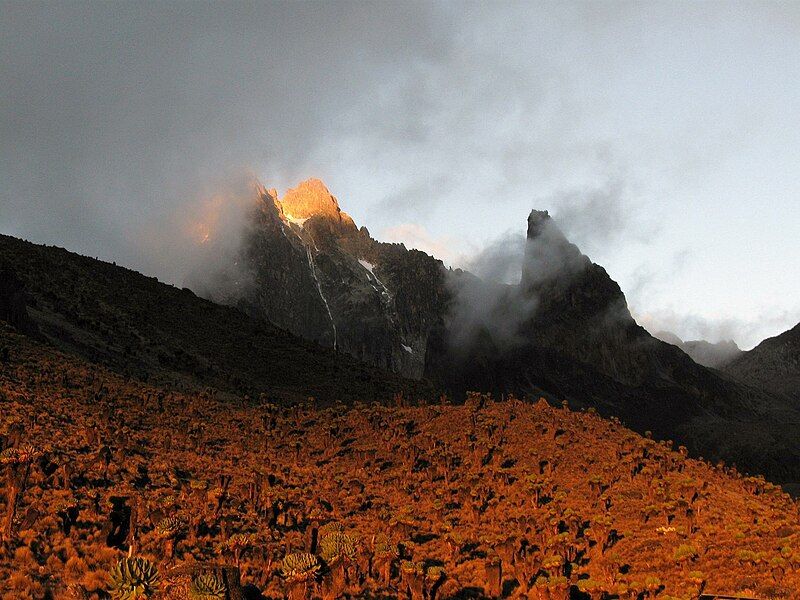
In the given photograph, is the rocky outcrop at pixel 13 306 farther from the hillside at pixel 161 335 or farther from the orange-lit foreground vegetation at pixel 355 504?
the orange-lit foreground vegetation at pixel 355 504

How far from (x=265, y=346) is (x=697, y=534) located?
66.5 metres

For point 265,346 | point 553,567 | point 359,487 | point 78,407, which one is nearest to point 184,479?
point 359,487

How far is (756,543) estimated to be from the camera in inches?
1008

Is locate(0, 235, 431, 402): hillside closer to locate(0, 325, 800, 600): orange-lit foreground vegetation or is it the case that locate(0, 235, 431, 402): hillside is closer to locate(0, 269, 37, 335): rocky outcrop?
locate(0, 269, 37, 335): rocky outcrop

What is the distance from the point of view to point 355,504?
106 ft

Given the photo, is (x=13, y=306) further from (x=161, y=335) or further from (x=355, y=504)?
(x=355, y=504)

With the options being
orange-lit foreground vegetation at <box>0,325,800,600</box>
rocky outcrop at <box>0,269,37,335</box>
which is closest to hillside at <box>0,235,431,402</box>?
rocky outcrop at <box>0,269,37,335</box>

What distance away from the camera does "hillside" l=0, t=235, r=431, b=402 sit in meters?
62.9

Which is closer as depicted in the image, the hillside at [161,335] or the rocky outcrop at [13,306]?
the rocky outcrop at [13,306]

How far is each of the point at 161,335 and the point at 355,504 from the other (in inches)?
2105

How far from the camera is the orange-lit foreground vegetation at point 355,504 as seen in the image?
20594 mm

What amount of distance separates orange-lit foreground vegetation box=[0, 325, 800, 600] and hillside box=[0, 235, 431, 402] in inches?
477

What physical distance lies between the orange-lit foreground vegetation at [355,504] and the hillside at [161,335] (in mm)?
12115

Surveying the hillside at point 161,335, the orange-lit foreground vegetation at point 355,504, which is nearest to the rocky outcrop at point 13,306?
the hillside at point 161,335
